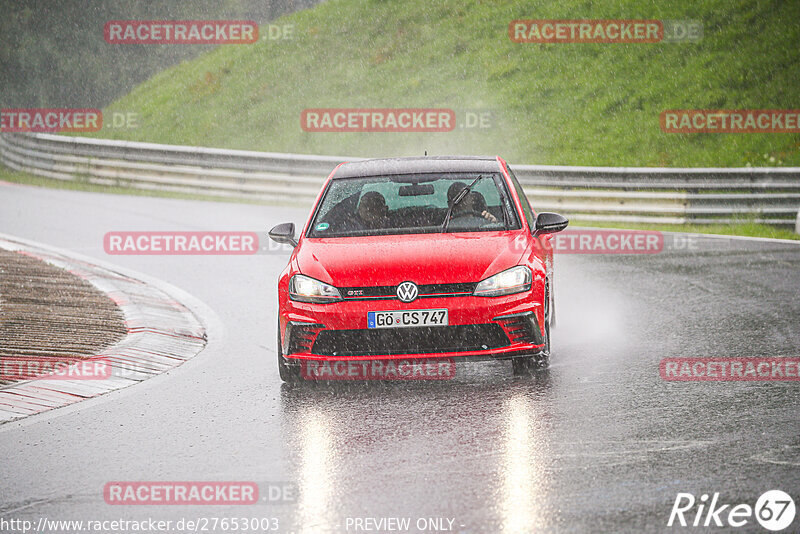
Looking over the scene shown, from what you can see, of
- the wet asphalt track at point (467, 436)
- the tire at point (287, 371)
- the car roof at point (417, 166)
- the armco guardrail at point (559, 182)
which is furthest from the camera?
the armco guardrail at point (559, 182)

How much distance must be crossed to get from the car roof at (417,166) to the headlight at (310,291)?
1593 mm

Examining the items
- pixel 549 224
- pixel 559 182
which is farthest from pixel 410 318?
pixel 559 182

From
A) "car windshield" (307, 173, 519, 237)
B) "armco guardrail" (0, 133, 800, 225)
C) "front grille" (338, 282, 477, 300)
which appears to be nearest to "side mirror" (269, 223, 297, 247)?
"car windshield" (307, 173, 519, 237)

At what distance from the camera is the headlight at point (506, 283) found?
7.84m

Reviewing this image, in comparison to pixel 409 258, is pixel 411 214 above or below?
above

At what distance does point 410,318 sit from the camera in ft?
25.3

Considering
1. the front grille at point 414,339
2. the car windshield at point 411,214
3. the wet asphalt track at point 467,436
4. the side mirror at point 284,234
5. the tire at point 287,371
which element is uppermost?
the car windshield at point 411,214

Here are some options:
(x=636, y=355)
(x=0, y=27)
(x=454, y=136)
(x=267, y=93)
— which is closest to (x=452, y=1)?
(x=267, y=93)

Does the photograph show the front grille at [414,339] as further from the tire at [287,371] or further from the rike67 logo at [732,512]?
the rike67 logo at [732,512]

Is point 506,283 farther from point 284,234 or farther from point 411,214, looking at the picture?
point 284,234

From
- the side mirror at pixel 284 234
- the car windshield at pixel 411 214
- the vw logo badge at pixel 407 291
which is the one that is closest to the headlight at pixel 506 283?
the vw logo badge at pixel 407 291

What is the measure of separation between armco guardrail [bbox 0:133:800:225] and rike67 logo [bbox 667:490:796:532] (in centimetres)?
1409

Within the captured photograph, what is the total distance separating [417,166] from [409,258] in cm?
171

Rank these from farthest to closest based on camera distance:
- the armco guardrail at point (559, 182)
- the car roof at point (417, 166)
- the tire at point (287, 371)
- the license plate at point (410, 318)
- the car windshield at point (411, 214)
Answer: the armco guardrail at point (559, 182) < the car roof at point (417, 166) < the car windshield at point (411, 214) < the tire at point (287, 371) < the license plate at point (410, 318)
